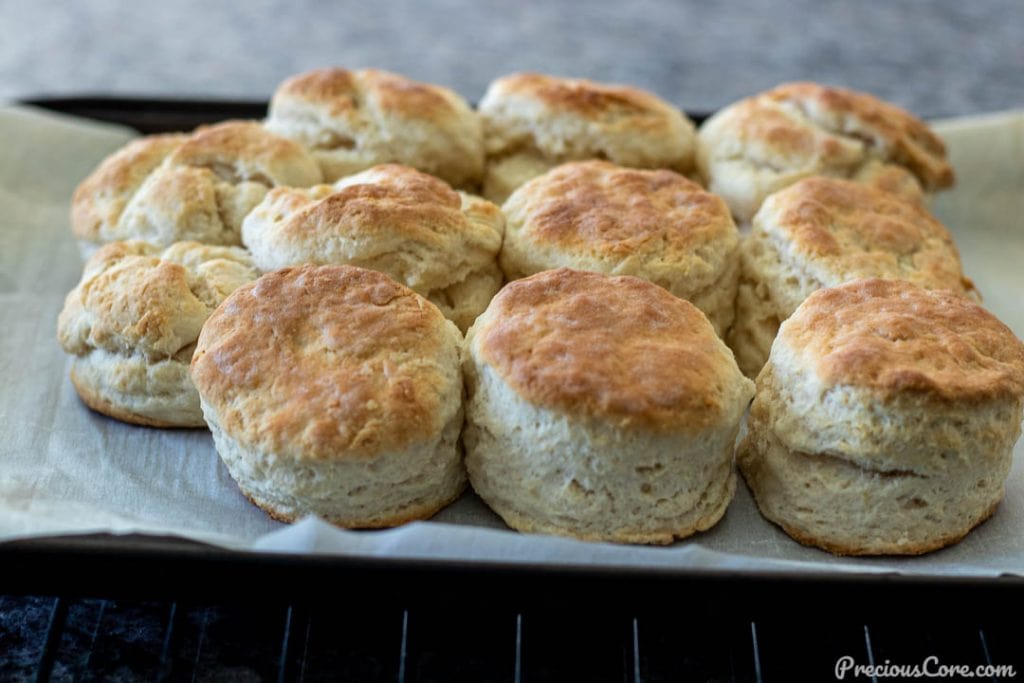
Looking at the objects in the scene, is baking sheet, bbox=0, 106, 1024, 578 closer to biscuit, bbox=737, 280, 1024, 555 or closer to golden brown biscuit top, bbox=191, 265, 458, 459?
biscuit, bbox=737, 280, 1024, 555

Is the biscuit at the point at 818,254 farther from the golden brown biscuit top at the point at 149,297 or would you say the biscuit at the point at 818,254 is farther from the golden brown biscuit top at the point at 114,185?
the golden brown biscuit top at the point at 114,185

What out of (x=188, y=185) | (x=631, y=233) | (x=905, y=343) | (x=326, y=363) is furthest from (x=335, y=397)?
(x=905, y=343)

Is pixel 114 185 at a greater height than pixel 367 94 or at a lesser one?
lesser

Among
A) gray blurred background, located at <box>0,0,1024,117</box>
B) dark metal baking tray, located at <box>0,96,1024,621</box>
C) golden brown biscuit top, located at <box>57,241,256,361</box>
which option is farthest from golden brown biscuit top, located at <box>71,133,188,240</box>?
gray blurred background, located at <box>0,0,1024,117</box>

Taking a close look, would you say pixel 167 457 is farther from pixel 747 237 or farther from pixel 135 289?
pixel 747 237

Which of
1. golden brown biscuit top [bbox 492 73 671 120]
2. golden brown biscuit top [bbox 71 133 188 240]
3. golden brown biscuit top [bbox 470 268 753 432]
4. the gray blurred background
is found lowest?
the gray blurred background

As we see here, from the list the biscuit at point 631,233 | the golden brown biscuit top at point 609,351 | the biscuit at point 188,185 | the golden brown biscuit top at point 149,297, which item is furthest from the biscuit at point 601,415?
the biscuit at point 188,185

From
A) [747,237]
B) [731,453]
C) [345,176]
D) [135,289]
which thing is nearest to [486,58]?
[345,176]

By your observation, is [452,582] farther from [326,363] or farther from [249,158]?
[249,158]
